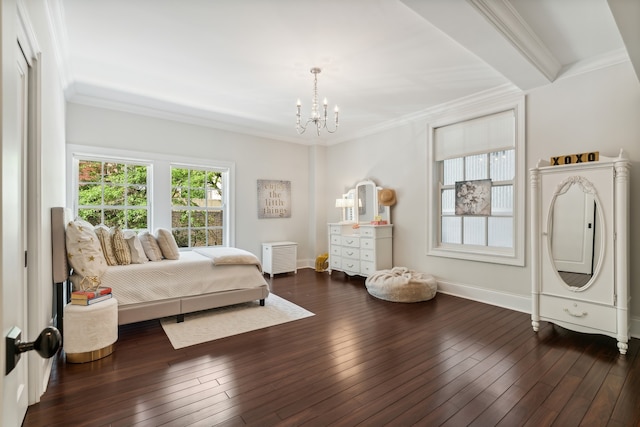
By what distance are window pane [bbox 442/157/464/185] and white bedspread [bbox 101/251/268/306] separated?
10.3 feet

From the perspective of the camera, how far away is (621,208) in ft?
8.76

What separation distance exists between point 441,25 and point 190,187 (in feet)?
14.5

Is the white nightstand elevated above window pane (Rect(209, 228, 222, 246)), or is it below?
below

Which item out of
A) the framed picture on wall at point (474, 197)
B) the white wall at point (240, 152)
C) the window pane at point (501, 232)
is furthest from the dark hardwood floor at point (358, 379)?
the white wall at point (240, 152)

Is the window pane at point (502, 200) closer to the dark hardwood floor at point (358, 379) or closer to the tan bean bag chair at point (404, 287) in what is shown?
the tan bean bag chair at point (404, 287)

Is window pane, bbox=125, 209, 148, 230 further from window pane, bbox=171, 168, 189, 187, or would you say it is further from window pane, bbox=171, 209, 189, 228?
window pane, bbox=171, 168, 189, 187

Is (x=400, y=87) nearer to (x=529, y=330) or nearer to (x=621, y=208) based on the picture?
(x=621, y=208)

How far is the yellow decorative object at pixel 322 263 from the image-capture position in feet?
20.4

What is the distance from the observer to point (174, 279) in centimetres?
330

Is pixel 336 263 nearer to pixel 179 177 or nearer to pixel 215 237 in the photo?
pixel 215 237

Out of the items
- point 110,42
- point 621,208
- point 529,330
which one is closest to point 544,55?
point 621,208

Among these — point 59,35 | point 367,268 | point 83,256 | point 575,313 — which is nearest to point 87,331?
point 83,256

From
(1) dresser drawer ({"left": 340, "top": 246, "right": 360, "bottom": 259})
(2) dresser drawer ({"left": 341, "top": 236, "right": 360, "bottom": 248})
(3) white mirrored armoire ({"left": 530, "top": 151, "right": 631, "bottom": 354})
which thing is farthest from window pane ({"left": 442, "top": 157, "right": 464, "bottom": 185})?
(1) dresser drawer ({"left": 340, "top": 246, "right": 360, "bottom": 259})

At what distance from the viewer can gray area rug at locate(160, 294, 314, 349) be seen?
299cm
